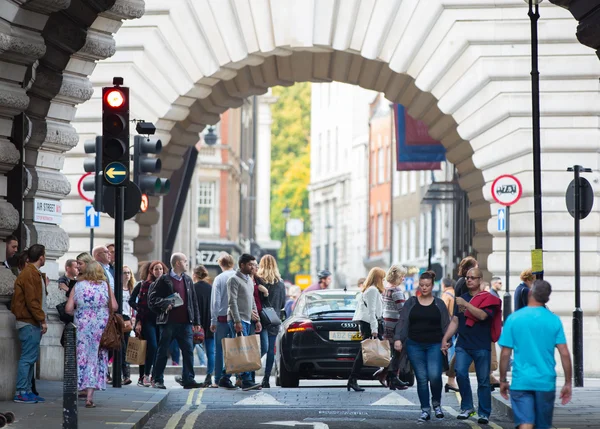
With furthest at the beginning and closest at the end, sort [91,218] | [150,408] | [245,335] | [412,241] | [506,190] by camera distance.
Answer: [412,241]
[506,190]
[91,218]
[245,335]
[150,408]

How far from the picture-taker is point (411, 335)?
18047mm

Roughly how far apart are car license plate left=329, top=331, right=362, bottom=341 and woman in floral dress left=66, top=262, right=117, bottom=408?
16.9ft

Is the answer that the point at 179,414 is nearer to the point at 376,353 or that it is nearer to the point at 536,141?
the point at 376,353

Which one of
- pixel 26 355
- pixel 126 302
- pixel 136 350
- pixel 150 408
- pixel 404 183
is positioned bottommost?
pixel 150 408

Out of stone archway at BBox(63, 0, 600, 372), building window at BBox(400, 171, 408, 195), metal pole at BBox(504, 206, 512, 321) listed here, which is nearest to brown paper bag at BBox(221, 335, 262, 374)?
metal pole at BBox(504, 206, 512, 321)

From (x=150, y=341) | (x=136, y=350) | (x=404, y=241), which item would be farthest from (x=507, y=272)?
(x=404, y=241)

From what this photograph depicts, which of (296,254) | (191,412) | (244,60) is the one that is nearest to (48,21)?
(191,412)

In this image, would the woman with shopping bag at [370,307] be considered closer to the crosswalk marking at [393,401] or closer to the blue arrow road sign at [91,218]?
the crosswalk marking at [393,401]

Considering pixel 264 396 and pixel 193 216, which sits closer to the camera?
pixel 264 396

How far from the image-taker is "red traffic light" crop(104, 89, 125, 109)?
19938mm

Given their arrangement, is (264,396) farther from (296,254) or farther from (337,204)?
(296,254)

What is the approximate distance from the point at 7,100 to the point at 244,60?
507 inches

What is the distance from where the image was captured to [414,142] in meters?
39.7

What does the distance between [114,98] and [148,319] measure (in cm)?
386
